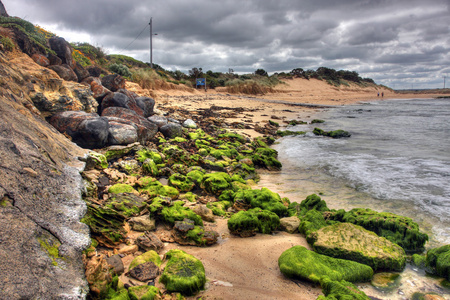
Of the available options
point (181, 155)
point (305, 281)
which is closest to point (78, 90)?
point (181, 155)

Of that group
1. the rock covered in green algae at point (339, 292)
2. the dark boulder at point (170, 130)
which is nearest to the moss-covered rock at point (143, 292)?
the rock covered in green algae at point (339, 292)

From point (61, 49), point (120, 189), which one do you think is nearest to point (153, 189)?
point (120, 189)

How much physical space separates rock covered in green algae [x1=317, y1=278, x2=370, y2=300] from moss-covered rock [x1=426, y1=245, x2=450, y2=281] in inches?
51.9

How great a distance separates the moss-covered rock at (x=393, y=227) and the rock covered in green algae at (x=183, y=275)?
259 cm

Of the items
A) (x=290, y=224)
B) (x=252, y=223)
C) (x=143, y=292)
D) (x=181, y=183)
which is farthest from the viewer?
(x=181, y=183)

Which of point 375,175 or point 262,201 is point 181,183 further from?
point 375,175

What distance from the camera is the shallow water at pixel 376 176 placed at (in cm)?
504

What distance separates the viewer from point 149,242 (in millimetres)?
3186

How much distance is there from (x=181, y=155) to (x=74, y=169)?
10.6ft

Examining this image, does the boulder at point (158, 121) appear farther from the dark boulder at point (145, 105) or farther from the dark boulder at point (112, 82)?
the dark boulder at point (112, 82)

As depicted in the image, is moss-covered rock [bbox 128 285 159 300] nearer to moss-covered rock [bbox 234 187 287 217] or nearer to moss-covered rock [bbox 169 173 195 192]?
moss-covered rock [bbox 234 187 287 217]

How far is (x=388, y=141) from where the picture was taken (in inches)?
470

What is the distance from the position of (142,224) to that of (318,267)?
7.27 feet

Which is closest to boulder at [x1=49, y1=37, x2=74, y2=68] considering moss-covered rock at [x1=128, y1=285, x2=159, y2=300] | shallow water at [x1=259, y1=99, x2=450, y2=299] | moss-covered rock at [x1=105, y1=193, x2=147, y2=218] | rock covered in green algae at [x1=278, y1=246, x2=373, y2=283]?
moss-covered rock at [x1=105, y1=193, x2=147, y2=218]
